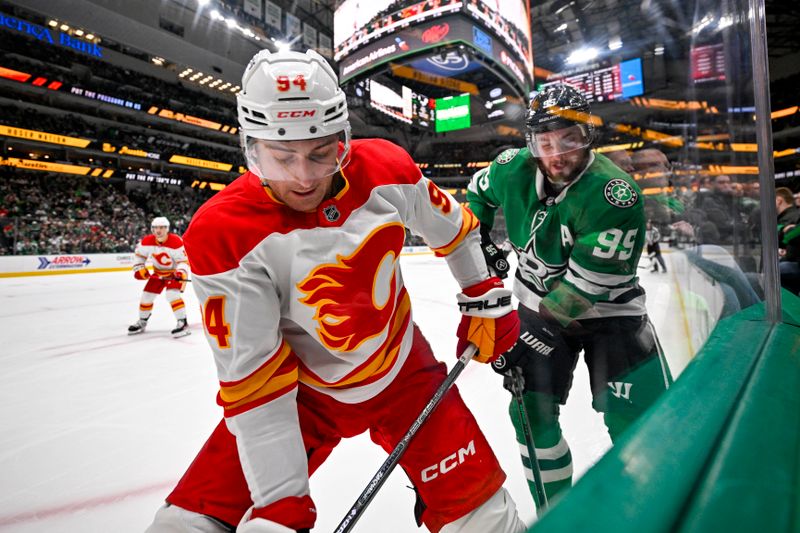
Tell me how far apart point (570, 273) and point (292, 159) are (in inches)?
34.7

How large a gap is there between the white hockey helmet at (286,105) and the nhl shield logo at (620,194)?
747 millimetres

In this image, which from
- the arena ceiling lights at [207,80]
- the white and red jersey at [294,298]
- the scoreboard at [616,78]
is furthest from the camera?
the arena ceiling lights at [207,80]

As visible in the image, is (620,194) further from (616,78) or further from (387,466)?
(616,78)

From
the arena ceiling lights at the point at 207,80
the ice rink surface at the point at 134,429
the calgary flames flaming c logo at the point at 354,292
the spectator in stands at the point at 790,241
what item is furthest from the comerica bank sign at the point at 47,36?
the spectator in stands at the point at 790,241

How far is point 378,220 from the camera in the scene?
3.34ft

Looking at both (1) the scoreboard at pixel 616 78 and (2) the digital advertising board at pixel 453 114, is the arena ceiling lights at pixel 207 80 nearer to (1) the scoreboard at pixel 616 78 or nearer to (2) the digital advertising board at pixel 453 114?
(2) the digital advertising board at pixel 453 114

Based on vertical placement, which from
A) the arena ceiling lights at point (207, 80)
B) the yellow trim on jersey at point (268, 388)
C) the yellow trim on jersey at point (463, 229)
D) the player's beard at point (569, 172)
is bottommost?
the yellow trim on jersey at point (268, 388)

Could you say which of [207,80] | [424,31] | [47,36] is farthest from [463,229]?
[207,80]

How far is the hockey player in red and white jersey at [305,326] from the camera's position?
34.4 inches

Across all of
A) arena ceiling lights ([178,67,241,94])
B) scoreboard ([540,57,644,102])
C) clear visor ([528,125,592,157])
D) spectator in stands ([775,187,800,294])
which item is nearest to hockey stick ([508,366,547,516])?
clear visor ([528,125,592,157])

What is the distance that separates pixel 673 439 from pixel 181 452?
1.98 m

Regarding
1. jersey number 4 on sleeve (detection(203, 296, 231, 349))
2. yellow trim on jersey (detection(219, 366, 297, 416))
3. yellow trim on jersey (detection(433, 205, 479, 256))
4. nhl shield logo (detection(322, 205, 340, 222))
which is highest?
nhl shield logo (detection(322, 205, 340, 222))

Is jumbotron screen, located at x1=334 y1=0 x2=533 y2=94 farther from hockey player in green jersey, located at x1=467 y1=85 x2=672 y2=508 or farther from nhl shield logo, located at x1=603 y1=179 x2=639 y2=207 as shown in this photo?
nhl shield logo, located at x1=603 y1=179 x2=639 y2=207

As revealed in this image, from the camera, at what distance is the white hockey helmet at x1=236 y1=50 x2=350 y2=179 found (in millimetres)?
909
